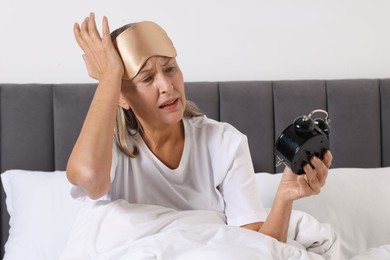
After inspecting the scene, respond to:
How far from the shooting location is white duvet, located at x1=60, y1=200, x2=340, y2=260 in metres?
1.22

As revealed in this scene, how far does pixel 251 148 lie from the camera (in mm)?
2086

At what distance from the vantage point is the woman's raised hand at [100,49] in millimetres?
1403

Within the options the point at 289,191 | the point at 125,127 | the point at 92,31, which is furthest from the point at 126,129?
the point at 289,191

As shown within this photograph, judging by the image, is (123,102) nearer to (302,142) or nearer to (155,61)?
(155,61)

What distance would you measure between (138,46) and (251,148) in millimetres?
797

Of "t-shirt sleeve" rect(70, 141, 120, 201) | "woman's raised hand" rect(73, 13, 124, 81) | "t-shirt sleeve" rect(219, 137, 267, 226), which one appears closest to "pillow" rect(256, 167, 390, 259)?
"t-shirt sleeve" rect(219, 137, 267, 226)

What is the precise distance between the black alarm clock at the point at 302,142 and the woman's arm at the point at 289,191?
2 centimetres

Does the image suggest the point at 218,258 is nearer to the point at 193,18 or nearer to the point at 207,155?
the point at 207,155

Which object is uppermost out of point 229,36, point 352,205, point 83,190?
point 229,36

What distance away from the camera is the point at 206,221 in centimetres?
145

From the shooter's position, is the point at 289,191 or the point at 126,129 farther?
the point at 126,129

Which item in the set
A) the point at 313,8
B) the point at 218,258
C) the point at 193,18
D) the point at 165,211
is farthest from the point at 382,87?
the point at 218,258

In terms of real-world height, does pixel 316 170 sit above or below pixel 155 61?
below

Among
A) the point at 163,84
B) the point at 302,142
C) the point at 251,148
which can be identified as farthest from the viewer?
the point at 251,148
